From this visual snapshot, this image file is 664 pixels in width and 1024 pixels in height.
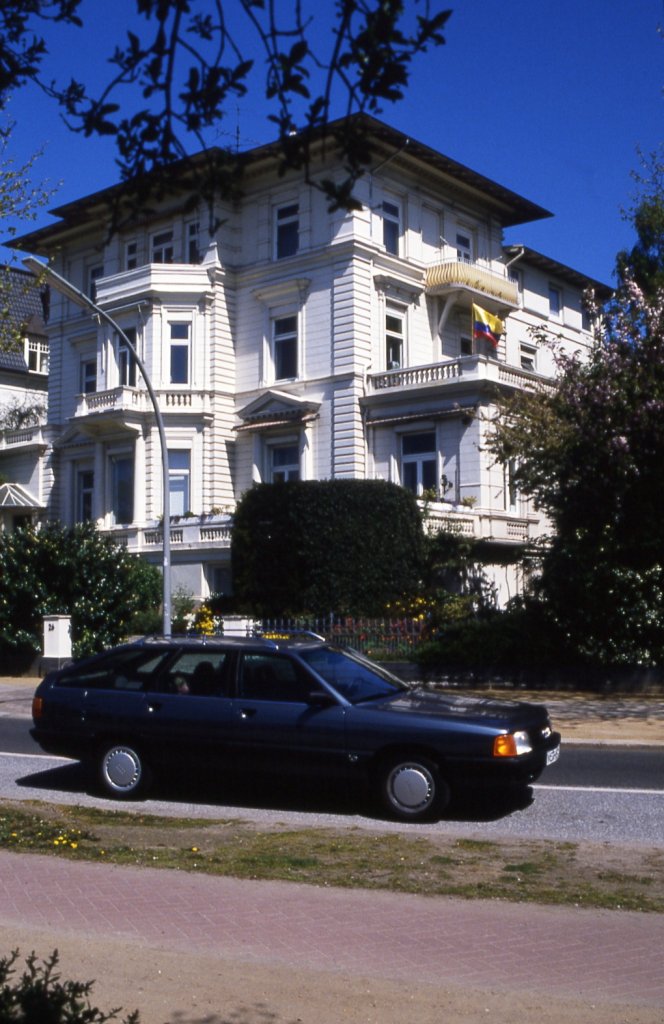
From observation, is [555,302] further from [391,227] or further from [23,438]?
[23,438]

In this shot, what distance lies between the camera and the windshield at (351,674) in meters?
10.9

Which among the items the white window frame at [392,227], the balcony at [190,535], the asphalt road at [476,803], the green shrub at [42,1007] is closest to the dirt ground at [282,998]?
the green shrub at [42,1007]

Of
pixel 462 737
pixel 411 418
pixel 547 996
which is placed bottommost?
pixel 547 996

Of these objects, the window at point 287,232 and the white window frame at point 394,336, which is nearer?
the white window frame at point 394,336

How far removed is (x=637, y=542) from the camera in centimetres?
2159

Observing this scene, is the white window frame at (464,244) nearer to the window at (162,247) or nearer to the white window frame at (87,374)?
the window at (162,247)

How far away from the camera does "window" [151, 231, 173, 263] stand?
128 ft

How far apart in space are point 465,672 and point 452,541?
7.00m

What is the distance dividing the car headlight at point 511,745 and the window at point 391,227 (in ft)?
90.1

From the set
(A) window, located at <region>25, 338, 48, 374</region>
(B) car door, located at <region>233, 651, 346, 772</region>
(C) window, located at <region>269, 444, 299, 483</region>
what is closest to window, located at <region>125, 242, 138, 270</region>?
(C) window, located at <region>269, 444, 299, 483</region>

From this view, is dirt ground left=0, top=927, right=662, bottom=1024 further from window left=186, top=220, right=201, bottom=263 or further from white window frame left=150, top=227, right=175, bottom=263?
white window frame left=150, top=227, right=175, bottom=263

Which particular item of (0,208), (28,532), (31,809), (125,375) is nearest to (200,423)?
(125,375)

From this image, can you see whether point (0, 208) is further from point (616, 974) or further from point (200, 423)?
point (616, 974)

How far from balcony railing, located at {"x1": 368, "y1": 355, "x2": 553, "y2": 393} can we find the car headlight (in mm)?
22018
